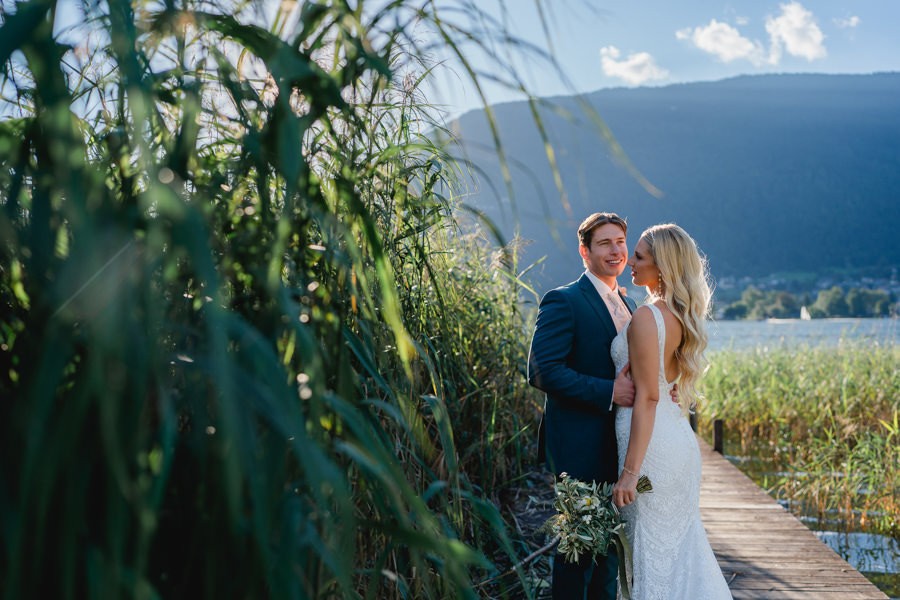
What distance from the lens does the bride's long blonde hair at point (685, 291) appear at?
2932 mm

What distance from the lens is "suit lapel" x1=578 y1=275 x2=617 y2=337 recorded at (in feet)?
10.4

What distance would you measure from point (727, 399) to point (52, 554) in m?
10.0

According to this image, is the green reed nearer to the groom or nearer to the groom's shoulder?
the groom

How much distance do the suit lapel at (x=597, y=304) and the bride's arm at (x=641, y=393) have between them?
280mm

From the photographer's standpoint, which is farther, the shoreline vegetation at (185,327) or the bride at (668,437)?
the bride at (668,437)

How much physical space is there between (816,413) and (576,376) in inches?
291

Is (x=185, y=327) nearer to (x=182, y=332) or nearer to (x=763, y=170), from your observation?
(x=182, y=332)

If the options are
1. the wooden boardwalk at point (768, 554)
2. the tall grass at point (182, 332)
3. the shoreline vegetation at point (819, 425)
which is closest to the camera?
the tall grass at point (182, 332)

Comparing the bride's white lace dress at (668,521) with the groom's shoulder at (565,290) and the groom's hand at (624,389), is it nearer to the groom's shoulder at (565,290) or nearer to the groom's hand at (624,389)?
the groom's hand at (624,389)

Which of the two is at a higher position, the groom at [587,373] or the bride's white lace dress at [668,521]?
the groom at [587,373]

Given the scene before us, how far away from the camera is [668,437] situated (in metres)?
2.96

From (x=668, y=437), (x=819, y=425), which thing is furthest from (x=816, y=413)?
(x=668, y=437)

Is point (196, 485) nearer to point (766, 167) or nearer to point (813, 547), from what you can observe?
point (813, 547)

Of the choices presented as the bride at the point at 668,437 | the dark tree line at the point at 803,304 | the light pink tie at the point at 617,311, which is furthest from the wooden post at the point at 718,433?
the dark tree line at the point at 803,304
